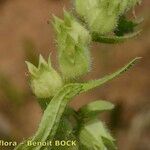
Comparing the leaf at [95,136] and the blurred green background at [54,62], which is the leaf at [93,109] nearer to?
the leaf at [95,136]

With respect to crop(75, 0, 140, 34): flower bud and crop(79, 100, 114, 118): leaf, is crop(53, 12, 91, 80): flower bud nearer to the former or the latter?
crop(75, 0, 140, 34): flower bud

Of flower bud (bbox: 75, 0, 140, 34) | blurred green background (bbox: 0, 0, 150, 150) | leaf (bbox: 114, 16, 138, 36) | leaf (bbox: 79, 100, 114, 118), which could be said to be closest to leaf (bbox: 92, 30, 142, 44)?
flower bud (bbox: 75, 0, 140, 34)

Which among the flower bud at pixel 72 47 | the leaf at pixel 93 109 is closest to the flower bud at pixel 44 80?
the flower bud at pixel 72 47

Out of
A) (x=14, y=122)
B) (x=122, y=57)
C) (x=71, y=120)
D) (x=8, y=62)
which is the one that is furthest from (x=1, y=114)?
(x=71, y=120)

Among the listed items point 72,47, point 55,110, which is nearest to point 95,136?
point 55,110

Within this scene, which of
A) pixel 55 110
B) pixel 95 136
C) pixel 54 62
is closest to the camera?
pixel 55 110

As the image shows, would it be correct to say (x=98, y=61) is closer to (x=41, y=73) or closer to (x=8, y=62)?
(x=8, y=62)

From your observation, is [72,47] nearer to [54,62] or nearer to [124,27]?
[124,27]
